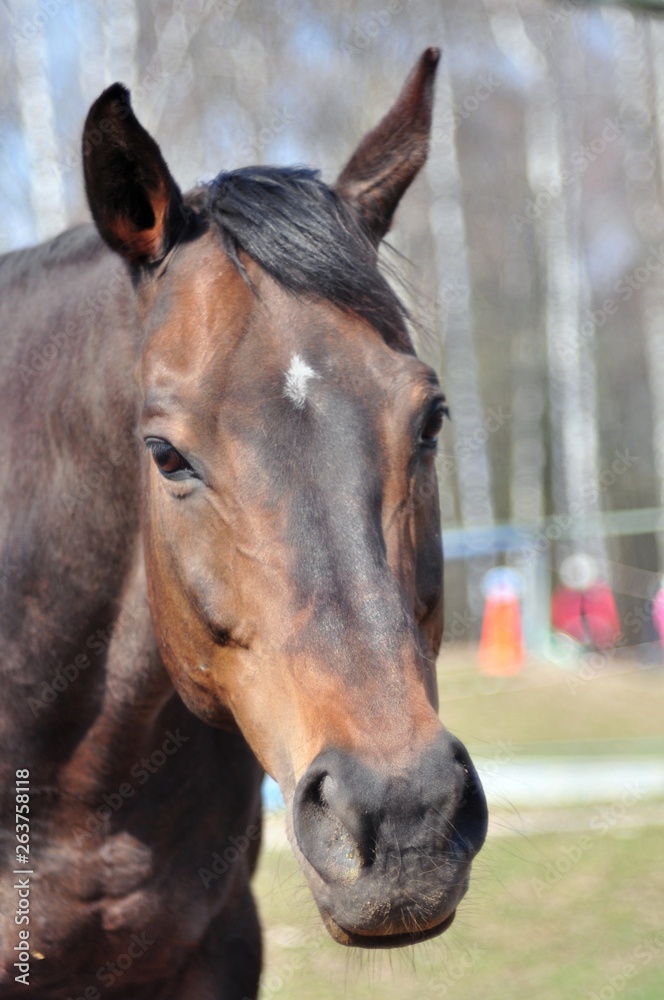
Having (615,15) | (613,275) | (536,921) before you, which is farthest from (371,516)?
(613,275)

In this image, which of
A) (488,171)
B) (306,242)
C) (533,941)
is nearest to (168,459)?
(306,242)

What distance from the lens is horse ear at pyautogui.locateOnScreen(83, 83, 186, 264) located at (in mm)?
2389

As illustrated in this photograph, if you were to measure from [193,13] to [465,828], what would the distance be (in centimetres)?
1506

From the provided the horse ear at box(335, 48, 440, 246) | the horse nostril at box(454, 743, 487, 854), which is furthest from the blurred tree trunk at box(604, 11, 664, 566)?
the horse nostril at box(454, 743, 487, 854)

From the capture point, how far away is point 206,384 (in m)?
2.18

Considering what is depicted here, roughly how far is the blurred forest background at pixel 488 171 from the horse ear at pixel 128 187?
27.9 feet

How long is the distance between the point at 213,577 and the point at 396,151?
1454mm

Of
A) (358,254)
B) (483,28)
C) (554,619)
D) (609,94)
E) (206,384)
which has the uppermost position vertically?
(483,28)

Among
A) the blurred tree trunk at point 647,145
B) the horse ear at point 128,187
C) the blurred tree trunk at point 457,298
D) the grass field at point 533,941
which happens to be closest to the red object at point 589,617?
the grass field at point 533,941

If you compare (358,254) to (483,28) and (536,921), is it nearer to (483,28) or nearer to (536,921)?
(536,921)

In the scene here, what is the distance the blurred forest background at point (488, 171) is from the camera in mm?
13352

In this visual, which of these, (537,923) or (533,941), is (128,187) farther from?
(537,923)

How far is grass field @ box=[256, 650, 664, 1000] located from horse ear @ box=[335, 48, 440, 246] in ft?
7.56

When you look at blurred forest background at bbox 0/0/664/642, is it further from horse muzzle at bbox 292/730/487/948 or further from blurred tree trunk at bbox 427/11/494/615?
horse muzzle at bbox 292/730/487/948
